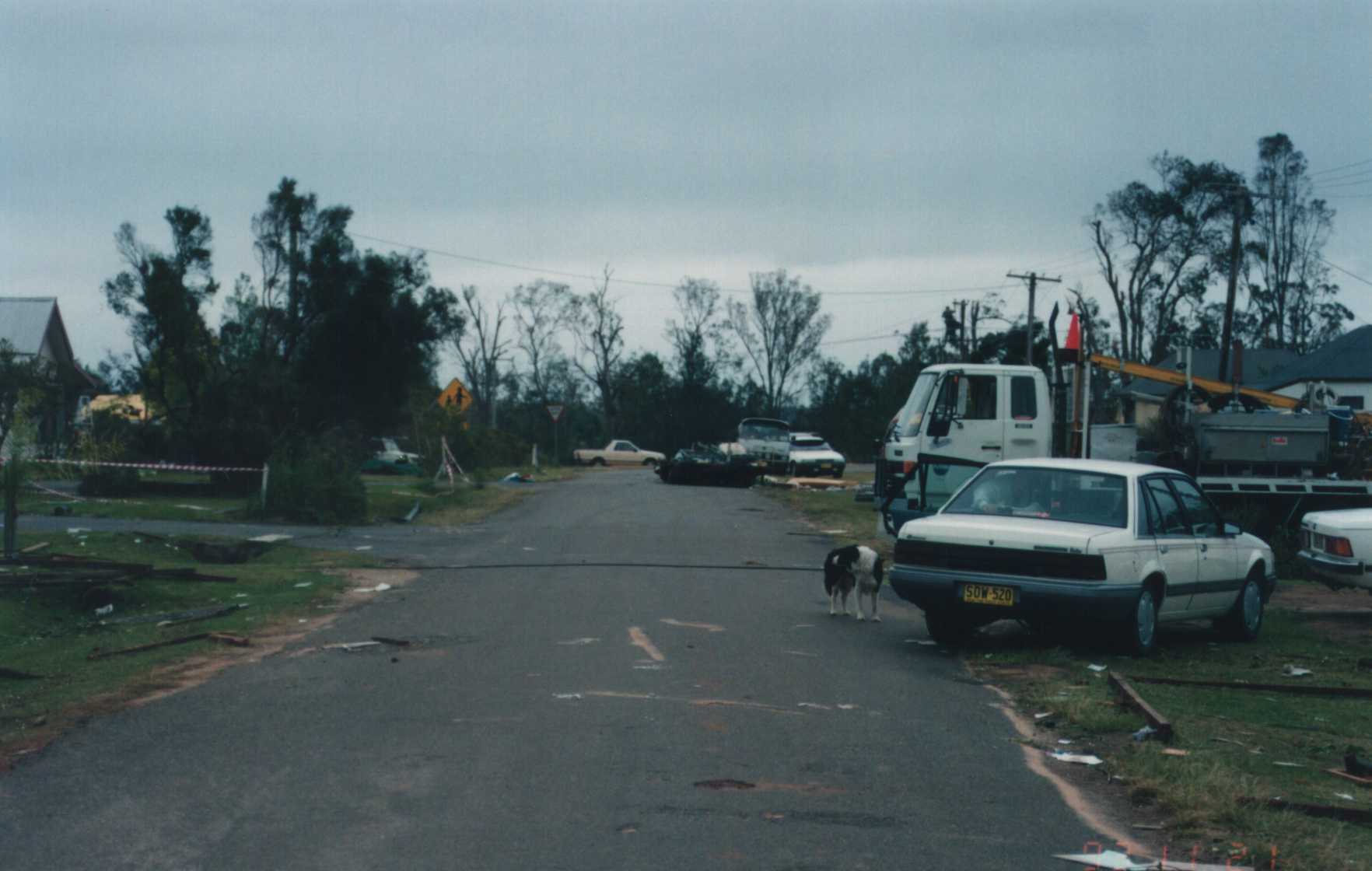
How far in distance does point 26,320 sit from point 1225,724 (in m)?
54.5

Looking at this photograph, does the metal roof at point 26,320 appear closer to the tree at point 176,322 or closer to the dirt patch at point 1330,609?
the tree at point 176,322

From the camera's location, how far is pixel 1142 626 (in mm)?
10734

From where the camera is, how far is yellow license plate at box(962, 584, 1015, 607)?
10.5 metres

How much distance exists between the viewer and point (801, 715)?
8039mm

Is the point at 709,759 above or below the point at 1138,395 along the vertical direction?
below

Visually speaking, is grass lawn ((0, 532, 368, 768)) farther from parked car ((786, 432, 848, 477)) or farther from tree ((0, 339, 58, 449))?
parked car ((786, 432, 848, 477))

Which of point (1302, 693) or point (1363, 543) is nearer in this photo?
point (1302, 693)

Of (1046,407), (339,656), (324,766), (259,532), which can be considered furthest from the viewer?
(259,532)

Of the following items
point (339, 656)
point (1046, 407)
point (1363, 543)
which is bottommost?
point (339, 656)

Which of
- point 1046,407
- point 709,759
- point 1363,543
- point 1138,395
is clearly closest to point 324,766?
point 709,759

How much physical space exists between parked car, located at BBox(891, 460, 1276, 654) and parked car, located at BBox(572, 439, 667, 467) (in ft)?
178

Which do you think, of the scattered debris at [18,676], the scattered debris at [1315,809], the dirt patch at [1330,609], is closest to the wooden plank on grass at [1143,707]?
the scattered debris at [1315,809]

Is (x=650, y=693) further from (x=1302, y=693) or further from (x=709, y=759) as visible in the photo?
(x=1302, y=693)

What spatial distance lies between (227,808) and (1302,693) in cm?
718
